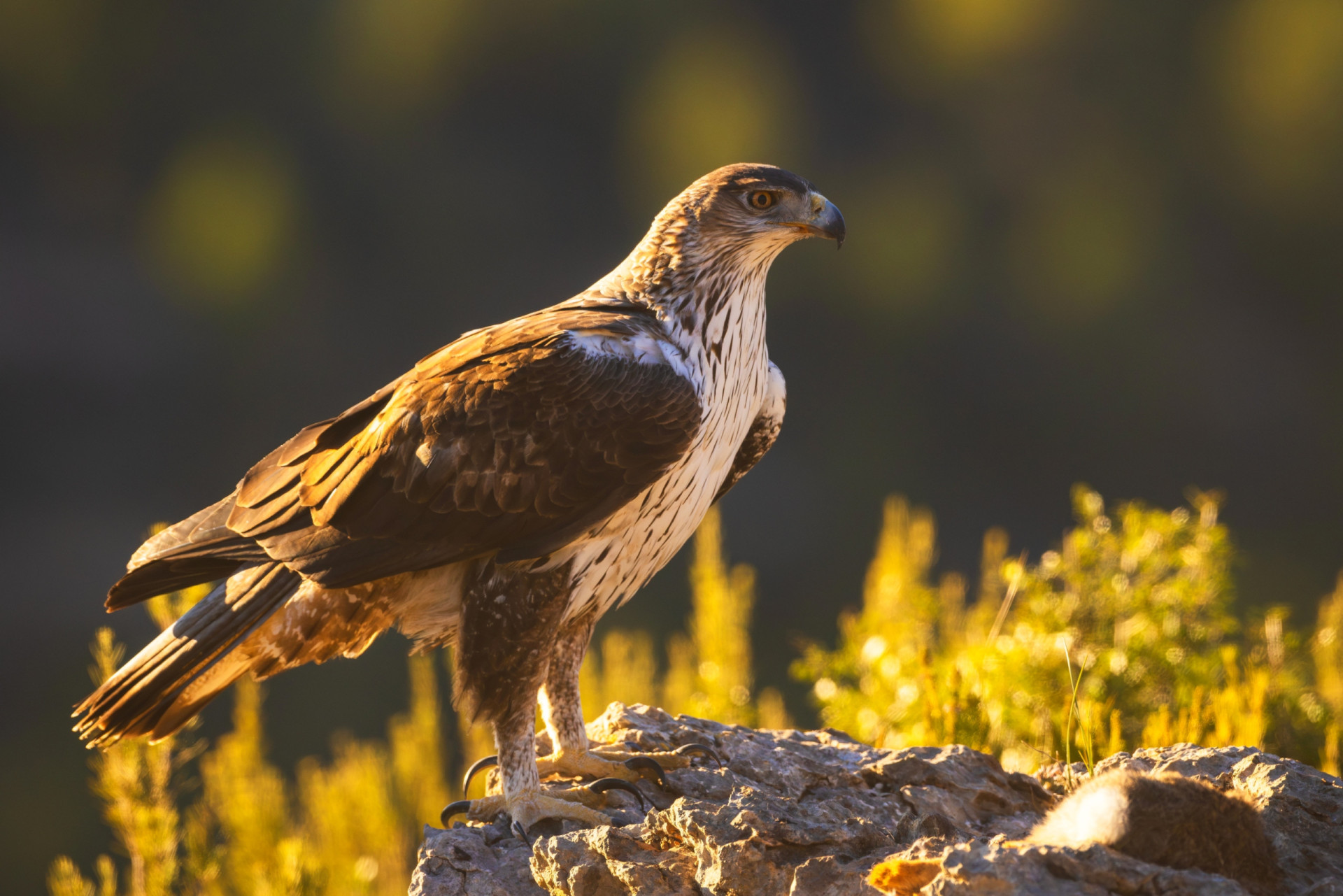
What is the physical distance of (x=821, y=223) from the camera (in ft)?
9.04

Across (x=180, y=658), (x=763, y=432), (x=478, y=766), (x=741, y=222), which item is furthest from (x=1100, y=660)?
(x=180, y=658)

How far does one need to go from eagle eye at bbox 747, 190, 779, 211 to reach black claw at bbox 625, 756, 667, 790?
4.66ft

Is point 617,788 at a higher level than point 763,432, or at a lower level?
lower

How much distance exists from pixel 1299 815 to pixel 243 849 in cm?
337

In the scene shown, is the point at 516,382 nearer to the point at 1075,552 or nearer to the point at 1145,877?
the point at 1145,877

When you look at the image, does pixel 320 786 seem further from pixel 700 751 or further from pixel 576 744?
pixel 700 751

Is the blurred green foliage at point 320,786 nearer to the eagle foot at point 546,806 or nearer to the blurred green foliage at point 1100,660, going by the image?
the eagle foot at point 546,806

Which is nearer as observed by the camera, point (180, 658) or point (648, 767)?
point (180, 658)

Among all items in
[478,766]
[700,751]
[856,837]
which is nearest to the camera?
[856,837]

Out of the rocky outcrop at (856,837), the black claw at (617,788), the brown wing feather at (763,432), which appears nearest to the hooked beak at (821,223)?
the brown wing feather at (763,432)

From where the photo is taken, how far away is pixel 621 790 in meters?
2.61

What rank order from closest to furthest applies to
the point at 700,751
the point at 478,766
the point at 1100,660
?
1. the point at 700,751
2. the point at 478,766
3. the point at 1100,660

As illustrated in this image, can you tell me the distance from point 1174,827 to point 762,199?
5.72 ft

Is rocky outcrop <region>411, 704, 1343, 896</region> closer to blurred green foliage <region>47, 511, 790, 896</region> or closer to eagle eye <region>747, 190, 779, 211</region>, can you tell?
blurred green foliage <region>47, 511, 790, 896</region>
